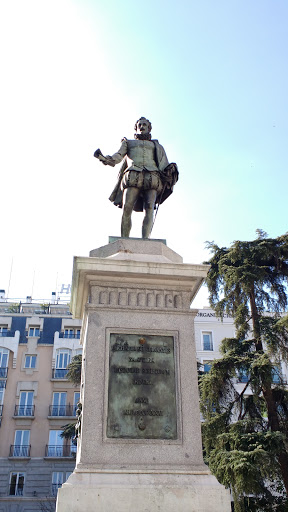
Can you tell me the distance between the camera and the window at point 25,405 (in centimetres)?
3256

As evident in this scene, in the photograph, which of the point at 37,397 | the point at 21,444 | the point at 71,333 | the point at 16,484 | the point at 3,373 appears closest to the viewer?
the point at 16,484

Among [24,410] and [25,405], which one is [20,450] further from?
[25,405]

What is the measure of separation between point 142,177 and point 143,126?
1.01 metres

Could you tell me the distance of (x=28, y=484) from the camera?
30594mm

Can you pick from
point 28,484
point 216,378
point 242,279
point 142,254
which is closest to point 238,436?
point 216,378

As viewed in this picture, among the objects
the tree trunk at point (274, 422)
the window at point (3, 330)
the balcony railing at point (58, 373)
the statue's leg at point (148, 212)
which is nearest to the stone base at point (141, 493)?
the statue's leg at point (148, 212)

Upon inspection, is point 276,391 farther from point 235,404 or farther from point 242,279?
point 242,279

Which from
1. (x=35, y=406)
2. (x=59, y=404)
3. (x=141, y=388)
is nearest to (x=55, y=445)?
(x=59, y=404)

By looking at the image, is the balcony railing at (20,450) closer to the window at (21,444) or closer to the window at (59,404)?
the window at (21,444)

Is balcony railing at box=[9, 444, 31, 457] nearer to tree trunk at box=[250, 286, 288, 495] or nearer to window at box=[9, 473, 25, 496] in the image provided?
window at box=[9, 473, 25, 496]

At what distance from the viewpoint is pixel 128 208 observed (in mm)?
7184

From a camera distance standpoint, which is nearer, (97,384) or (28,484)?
(97,384)

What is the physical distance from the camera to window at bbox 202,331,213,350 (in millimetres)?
37750

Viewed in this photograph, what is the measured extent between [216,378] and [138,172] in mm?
11489
